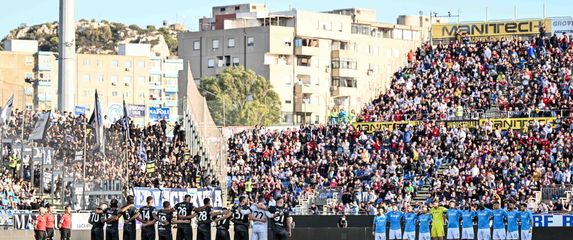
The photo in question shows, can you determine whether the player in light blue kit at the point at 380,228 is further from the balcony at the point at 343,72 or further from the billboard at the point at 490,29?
the balcony at the point at 343,72

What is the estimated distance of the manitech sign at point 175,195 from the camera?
176ft

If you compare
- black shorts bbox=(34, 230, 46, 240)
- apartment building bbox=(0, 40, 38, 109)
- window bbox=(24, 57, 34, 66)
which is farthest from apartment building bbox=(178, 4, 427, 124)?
black shorts bbox=(34, 230, 46, 240)

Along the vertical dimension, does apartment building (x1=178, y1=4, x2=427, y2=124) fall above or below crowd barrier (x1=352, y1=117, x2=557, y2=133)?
above

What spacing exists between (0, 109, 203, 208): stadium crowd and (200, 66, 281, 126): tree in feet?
184

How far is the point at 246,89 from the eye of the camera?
123625mm

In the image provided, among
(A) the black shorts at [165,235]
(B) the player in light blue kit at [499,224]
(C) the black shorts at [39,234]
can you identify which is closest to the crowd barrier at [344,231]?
(C) the black shorts at [39,234]

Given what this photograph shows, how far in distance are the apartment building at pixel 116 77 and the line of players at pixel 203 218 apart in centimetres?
10653

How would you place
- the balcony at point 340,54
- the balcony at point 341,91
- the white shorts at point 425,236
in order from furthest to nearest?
the balcony at point 340,54 → the balcony at point 341,91 → the white shorts at point 425,236

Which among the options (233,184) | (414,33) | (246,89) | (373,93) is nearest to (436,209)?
(233,184)

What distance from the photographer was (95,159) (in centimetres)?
5441

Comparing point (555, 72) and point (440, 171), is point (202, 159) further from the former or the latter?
point (555, 72)

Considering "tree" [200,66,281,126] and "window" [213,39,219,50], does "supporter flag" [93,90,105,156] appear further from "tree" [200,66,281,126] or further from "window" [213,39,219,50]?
"window" [213,39,219,50]

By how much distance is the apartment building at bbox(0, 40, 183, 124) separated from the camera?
152 meters

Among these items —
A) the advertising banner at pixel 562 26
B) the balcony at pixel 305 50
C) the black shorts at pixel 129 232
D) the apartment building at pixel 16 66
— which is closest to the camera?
the black shorts at pixel 129 232
